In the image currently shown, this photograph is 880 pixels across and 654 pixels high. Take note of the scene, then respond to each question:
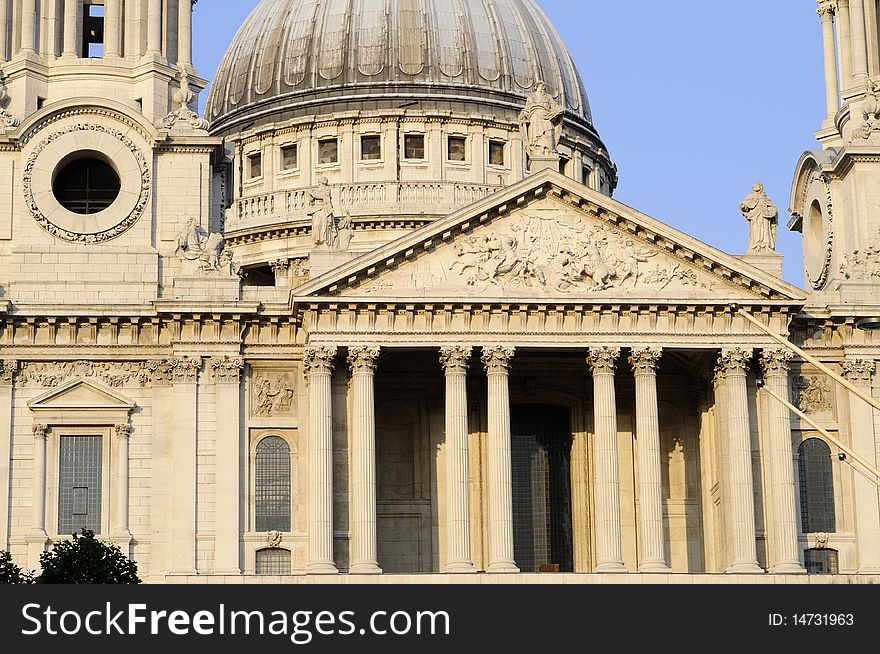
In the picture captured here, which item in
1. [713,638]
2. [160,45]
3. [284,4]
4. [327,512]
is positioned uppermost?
[284,4]

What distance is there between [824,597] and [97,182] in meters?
36.0

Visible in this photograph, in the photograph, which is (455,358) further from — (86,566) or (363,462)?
(86,566)

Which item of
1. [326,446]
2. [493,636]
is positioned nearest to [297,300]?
[326,446]

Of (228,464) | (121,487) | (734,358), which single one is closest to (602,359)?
(734,358)

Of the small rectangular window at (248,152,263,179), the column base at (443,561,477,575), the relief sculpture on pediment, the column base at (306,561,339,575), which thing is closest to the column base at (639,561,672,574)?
the column base at (443,561,477,575)

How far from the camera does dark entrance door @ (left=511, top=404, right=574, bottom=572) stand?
7569cm

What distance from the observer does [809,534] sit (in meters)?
73.6

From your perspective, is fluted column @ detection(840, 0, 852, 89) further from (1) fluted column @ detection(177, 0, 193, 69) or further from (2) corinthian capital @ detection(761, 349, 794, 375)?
(1) fluted column @ detection(177, 0, 193, 69)

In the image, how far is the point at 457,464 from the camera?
71062 millimetres

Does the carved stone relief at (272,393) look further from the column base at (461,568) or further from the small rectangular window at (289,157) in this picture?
the small rectangular window at (289,157)

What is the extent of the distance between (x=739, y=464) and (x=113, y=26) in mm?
25536

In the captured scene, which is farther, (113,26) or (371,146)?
(371,146)

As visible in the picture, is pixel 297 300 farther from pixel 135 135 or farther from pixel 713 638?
pixel 713 638

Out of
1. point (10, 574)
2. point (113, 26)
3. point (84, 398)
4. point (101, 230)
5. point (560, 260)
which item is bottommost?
point (10, 574)
